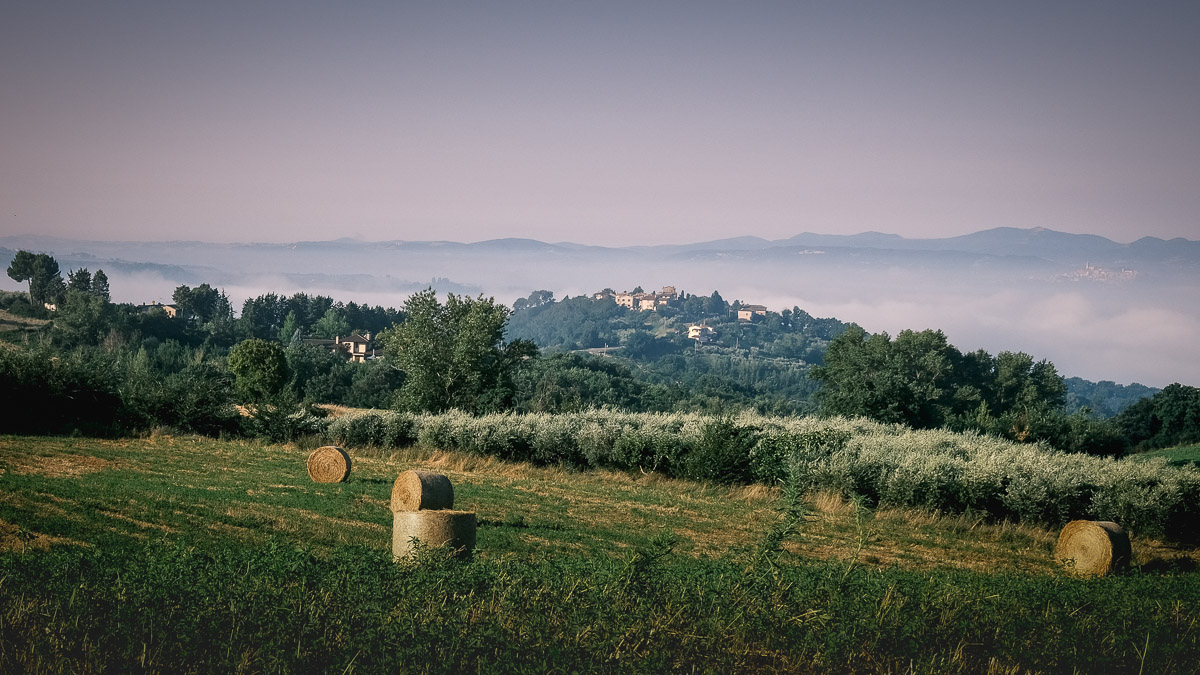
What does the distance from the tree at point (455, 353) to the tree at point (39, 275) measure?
10835 centimetres

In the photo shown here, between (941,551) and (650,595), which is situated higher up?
(650,595)

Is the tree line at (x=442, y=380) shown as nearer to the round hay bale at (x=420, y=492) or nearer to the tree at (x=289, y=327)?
the tree at (x=289, y=327)

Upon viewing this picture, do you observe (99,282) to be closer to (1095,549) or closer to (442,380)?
(442,380)

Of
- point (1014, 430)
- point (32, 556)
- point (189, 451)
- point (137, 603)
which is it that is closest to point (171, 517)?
point (32, 556)

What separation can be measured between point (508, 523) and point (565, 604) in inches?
385

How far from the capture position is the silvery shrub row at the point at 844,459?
21172 mm

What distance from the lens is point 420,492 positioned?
16.9 meters

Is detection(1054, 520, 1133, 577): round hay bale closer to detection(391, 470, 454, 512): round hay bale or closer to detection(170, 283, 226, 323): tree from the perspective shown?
detection(391, 470, 454, 512): round hay bale

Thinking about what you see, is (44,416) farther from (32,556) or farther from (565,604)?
(565,604)

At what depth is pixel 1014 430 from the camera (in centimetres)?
5438

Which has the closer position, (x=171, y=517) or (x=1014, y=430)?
(x=171, y=517)

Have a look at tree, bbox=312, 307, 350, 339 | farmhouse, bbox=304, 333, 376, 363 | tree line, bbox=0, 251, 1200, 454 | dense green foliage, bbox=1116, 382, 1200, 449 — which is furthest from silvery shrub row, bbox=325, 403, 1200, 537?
tree, bbox=312, 307, 350, 339

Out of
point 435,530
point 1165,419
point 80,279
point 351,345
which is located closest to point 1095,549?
point 435,530

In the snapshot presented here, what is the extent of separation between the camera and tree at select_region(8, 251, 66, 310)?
13000cm
